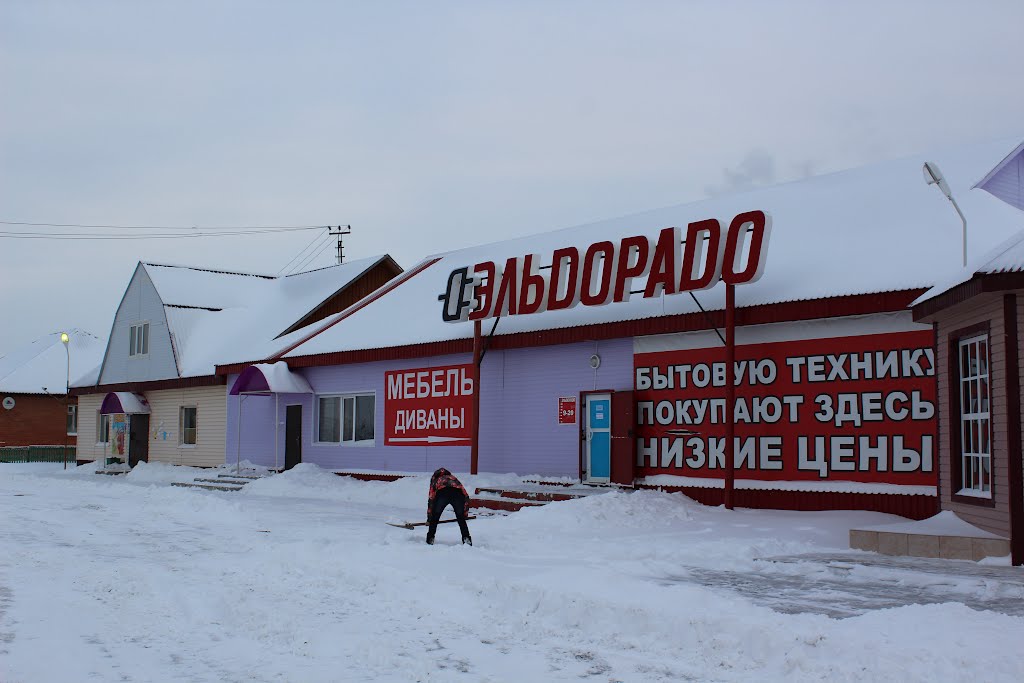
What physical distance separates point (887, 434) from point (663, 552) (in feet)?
16.9

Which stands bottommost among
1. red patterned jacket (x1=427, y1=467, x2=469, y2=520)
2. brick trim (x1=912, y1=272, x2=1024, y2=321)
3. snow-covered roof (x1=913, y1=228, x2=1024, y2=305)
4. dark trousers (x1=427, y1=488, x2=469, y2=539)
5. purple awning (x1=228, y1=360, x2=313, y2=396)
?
dark trousers (x1=427, y1=488, x2=469, y2=539)

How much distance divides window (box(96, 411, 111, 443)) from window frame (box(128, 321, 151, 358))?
3.55 meters

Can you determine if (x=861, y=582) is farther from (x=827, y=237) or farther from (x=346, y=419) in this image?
(x=346, y=419)

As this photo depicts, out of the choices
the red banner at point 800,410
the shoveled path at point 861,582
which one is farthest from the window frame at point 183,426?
the shoveled path at point 861,582

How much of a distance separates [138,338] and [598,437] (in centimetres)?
2494

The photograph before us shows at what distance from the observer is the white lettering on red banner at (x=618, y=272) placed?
16750 mm

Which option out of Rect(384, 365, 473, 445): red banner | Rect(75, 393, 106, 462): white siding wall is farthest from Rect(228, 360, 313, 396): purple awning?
Rect(75, 393, 106, 462): white siding wall

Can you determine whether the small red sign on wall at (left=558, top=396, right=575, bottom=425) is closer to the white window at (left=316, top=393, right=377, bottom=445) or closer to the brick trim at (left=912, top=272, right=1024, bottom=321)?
the white window at (left=316, top=393, right=377, bottom=445)

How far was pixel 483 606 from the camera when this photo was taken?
9109mm

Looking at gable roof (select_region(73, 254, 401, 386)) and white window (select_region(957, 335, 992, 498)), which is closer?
white window (select_region(957, 335, 992, 498))

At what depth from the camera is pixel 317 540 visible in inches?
538

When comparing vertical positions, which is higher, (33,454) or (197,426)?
(197,426)

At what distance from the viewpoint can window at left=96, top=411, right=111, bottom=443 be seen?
131ft

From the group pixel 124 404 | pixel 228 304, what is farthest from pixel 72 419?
pixel 228 304
